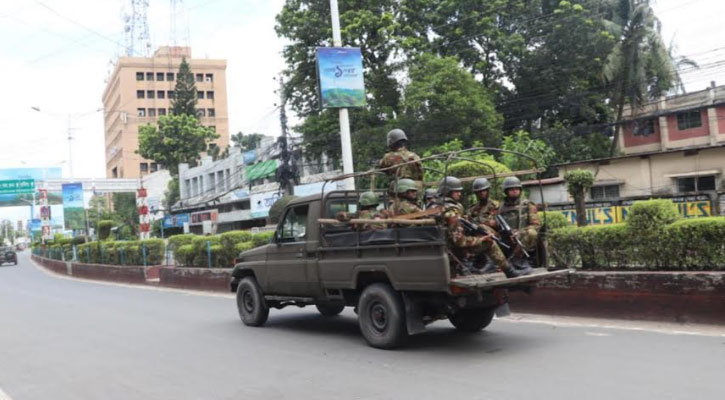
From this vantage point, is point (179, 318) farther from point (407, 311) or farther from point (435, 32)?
point (435, 32)

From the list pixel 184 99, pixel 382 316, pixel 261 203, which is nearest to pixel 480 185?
pixel 382 316

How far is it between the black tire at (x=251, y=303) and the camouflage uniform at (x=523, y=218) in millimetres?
4095

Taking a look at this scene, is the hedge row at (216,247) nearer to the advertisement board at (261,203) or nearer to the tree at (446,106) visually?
Result: the tree at (446,106)

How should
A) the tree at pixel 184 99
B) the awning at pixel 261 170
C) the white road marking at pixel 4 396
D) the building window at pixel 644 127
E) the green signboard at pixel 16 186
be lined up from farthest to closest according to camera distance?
the tree at pixel 184 99 < the green signboard at pixel 16 186 < the awning at pixel 261 170 < the building window at pixel 644 127 < the white road marking at pixel 4 396

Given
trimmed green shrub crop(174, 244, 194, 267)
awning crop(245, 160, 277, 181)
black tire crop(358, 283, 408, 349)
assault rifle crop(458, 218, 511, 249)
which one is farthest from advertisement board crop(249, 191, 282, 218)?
assault rifle crop(458, 218, 511, 249)

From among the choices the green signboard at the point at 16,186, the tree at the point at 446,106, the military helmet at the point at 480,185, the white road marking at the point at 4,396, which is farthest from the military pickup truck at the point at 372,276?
the green signboard at the point at 16,186

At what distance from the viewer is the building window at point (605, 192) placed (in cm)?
2511

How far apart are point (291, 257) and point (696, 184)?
66.2ft

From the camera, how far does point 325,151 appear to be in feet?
115

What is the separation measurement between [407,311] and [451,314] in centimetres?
83

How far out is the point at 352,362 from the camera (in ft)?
21.4

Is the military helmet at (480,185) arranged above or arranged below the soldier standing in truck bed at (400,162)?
below

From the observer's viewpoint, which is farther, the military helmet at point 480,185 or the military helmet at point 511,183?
the military helmet at point 480,185

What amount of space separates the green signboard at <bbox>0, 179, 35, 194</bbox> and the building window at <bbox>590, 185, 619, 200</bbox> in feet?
133
